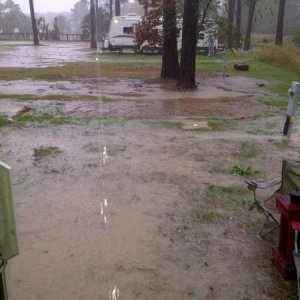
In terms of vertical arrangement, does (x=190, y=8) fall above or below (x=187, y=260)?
above

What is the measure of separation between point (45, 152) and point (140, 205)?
8.44ft

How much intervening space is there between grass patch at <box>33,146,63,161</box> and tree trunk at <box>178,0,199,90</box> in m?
8.01

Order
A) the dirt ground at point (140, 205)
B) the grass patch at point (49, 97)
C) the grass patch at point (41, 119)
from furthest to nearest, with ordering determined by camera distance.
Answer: the grass patch at point (49, 97) < the grass patch at point (41, 119) < the dirt ground at point (140, 205)

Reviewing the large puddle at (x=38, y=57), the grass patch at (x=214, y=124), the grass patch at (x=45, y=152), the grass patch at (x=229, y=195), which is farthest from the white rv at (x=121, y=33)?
the grass patch at (x=229, y=195)

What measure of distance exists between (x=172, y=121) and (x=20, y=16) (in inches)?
3290

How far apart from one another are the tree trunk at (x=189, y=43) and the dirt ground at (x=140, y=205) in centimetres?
447

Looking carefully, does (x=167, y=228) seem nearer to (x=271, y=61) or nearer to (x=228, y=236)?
(x=228, y=236)

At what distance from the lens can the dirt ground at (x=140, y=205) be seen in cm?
350

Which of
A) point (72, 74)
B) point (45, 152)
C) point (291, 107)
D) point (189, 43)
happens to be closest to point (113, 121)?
point (45, 152)

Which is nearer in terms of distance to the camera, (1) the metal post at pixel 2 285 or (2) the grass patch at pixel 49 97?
(1) the metal post at pixel 2 285

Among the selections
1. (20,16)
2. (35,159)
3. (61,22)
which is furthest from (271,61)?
(61,22)

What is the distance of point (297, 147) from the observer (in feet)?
24.5

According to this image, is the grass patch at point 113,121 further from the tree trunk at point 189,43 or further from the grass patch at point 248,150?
the tree trunk at point 189,43

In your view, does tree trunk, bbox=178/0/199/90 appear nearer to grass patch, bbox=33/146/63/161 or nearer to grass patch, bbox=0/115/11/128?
grass patch, bbox=0/115/11/128
